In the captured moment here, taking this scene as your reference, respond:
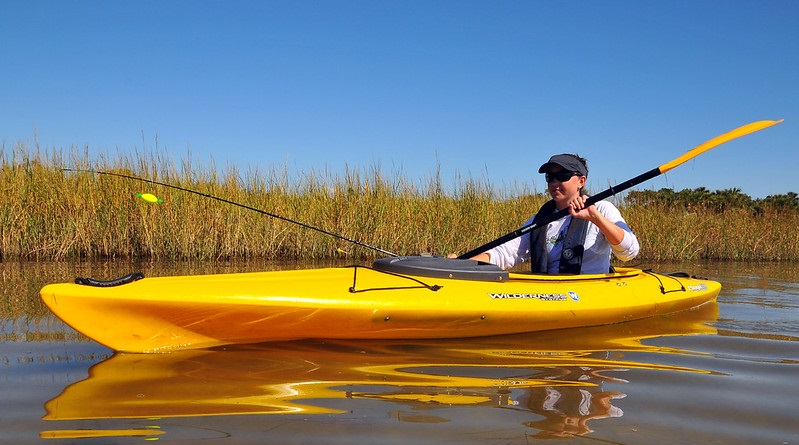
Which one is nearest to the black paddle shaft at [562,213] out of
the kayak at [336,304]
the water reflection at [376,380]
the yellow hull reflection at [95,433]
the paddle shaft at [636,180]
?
the paddle shaft at [636,180]

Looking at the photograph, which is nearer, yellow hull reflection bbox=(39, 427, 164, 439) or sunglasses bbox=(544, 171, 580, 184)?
yellow hull reflection bbox=(39, 427, 164, 439)

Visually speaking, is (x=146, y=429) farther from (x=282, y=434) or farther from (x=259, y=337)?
(x=259, y=337)

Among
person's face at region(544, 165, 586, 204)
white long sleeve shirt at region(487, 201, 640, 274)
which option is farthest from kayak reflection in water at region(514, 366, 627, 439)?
person's face at region(544, 165, 586, 204)

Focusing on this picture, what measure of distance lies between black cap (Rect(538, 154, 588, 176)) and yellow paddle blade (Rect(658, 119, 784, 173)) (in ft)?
1.90

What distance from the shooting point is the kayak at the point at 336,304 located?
106 inches

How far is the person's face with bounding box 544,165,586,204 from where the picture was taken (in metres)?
3.88

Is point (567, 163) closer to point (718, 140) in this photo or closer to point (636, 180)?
point (636, 180)

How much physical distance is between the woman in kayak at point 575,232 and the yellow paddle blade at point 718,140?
57 centimetres

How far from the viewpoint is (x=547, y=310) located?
352 cm

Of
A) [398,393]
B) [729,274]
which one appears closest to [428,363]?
[398,393]

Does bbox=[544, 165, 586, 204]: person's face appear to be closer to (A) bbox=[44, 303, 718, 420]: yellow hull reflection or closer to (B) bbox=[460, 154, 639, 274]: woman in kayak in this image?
(B) bbox=[460, 154, 639, 274]: woman in kayak

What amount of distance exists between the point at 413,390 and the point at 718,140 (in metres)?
3.29

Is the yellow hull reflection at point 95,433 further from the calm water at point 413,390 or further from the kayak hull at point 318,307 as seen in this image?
the kayak hull at point 318,307

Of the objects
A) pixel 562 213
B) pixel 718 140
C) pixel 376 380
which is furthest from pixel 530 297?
pixel 718 140
